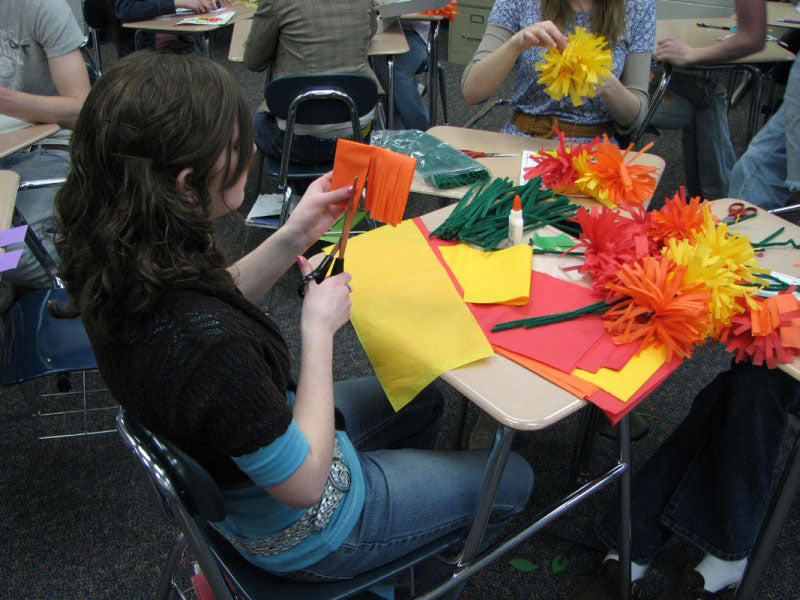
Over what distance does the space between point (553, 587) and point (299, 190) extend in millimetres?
1922

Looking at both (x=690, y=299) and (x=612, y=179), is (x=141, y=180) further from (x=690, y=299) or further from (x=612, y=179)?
(x=612, y=179)

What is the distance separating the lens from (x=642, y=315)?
1.11 meters

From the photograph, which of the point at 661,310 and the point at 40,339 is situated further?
the point at 40,339

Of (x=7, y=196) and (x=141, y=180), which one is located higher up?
(x=141, y=180)

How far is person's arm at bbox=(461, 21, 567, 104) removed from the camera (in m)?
1.71

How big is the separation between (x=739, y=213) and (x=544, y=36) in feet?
2.21

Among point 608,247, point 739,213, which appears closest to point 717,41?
point 739,213

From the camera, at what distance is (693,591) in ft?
4.75

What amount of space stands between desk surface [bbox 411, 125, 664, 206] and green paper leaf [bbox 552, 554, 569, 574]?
89cm

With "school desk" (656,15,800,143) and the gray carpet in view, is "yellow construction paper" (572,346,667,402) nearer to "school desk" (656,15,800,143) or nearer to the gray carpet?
the gray carpet

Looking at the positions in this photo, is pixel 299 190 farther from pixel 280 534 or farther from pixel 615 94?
pixel 280 534

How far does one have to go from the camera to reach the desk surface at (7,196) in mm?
1489

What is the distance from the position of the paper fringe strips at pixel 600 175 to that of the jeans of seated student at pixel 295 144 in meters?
1.12

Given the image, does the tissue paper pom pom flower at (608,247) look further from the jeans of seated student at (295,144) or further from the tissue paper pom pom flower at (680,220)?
the jeans of seated student at (295,144)
